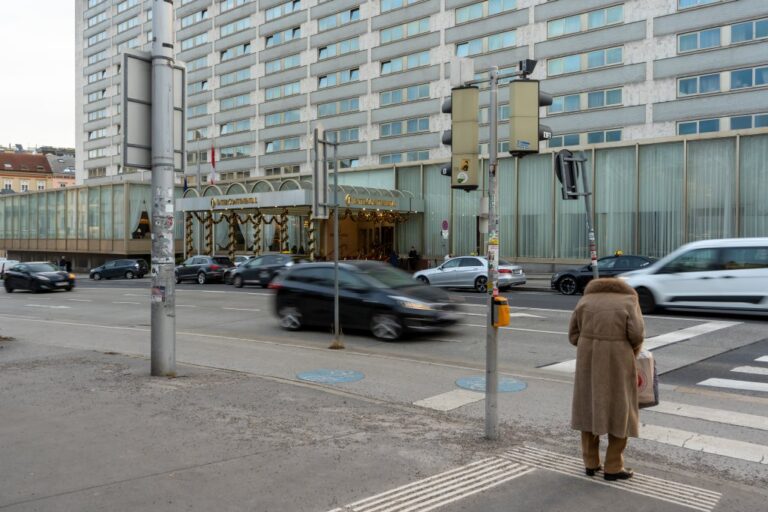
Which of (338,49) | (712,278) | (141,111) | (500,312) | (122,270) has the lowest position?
(122,270)

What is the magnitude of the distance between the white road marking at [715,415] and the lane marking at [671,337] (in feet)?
7.44

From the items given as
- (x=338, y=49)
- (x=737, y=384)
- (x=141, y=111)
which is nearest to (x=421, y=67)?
(x=338, y=49)

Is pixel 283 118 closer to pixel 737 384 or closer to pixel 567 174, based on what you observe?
pixel 567 174

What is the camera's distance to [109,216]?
183 ft

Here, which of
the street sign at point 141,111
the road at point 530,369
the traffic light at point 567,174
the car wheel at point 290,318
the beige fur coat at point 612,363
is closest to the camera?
the beige fur coat at point 612,363

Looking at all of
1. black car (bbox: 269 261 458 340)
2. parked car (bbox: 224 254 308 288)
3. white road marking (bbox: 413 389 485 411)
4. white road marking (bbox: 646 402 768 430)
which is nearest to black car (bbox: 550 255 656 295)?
black car (bbox: 269 261 458 340)

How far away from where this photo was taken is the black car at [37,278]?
2891cm

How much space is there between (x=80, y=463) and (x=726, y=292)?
14088 mm

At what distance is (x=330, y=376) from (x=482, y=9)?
38059mm

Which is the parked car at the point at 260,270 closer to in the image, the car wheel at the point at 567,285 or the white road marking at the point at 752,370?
the car wheel at the point at 567,285

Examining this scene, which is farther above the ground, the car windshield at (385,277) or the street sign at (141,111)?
the street sign at (141,111)

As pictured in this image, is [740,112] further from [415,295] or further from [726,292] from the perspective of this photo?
[415,295]

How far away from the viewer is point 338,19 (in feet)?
167

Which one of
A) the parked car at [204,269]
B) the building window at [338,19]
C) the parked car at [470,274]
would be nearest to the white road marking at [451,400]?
the parked car at [470,274]
